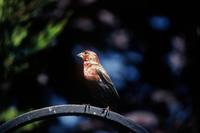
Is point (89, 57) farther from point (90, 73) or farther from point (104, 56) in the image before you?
point (104, 56)

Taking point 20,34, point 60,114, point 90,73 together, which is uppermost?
point 20,34

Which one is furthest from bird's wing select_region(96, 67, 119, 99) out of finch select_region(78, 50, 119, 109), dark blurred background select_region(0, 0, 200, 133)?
dark blurred background select_region(0, 0, 200, 133)

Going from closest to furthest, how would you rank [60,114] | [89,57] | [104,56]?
[60,114]
[89,57]
[104,56]

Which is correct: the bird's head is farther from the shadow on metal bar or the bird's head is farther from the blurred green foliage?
the blurred green foliage

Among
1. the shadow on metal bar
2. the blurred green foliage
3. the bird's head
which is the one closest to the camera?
the shadow on metal bar

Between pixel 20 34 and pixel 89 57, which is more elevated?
pixel 20 34

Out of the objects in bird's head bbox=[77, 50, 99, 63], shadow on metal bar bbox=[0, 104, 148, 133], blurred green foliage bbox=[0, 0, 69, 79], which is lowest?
shadow on metal bar bbox=[0, 104, 148, 133]

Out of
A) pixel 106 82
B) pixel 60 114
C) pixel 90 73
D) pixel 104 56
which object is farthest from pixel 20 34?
pixel 60 114
